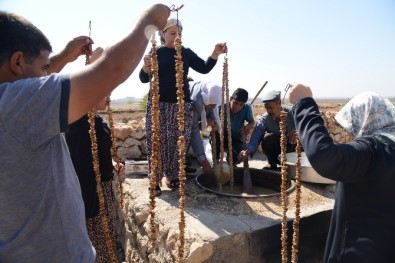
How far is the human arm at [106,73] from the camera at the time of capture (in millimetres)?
984

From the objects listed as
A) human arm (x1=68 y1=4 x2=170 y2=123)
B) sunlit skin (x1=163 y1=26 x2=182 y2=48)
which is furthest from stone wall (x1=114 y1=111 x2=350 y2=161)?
human arm (x1=68 y1=4 x2=170 y2=123)

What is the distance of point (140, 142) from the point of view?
5.70 metres

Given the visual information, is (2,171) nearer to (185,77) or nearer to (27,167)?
(27,167)

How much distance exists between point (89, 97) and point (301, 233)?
2751mm

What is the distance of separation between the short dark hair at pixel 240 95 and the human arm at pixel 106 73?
13.1ft

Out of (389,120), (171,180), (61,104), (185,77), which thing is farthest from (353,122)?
(171,180)

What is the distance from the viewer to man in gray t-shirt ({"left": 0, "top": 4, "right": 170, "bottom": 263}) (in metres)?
0.97

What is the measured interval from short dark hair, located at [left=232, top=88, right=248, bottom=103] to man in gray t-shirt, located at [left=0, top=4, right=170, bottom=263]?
3.88m

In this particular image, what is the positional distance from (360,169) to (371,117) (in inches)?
15.1

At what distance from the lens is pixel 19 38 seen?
112 centimetres

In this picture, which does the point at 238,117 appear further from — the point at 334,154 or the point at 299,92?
the point at 334,154

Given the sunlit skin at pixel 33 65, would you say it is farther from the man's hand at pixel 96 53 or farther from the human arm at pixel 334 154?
the human arm at pixel 334 154

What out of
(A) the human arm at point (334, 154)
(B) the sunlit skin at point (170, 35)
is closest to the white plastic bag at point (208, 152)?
(B) the sunlit skin at point (170, 35)

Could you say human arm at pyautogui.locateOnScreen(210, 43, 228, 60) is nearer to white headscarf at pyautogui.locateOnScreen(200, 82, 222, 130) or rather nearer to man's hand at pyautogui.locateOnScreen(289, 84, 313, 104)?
white headscarf at pyautogui.locateOnScreen(200, 82, 222, 130)
